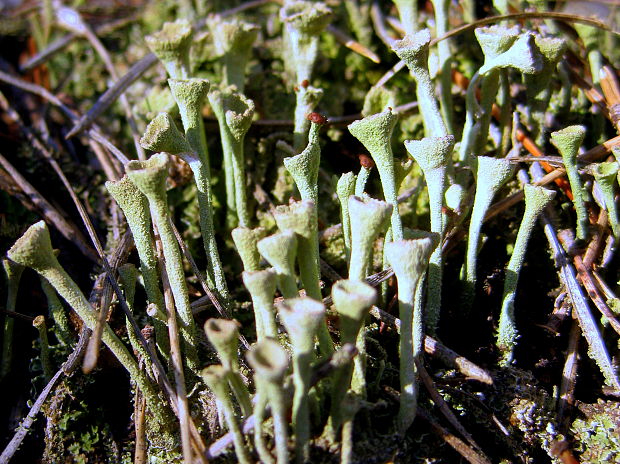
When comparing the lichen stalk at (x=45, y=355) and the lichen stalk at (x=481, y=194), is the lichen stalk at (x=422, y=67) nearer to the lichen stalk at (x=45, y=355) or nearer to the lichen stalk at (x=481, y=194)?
the lichen stalk at (x=481, y=194)

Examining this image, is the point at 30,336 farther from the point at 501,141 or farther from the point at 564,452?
the point at 501,141

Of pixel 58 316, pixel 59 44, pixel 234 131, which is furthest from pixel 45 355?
pixel 59 44

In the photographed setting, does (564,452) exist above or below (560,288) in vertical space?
below

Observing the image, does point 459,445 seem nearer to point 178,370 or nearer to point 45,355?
point 178,370

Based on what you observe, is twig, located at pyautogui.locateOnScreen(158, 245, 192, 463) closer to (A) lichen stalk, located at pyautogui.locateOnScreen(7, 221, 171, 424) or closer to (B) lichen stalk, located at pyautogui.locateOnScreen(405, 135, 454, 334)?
(A) lichen stalk, located at pyautogui.locateOnScreen(7, 221, 171, 424)

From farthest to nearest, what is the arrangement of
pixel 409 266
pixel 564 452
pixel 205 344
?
pixel 205 344
pixel 564 452
pixel 409 266

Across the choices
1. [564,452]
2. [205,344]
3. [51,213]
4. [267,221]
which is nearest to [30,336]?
[51,213]
